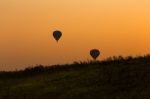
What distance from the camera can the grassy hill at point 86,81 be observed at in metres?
40.1

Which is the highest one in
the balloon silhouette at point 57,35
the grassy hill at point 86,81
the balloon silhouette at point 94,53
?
the balloon silhouette at point 57,35

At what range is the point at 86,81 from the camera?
44562 millimetres

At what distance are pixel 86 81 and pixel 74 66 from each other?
27.5ft

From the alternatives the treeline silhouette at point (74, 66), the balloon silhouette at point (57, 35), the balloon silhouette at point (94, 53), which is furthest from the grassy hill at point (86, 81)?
the balloon silhouette at point (94, 53)

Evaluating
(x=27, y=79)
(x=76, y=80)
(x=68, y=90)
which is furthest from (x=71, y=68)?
(x=68, y=90)

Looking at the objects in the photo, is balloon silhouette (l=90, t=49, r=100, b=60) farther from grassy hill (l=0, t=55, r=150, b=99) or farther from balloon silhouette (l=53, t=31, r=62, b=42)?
grassy hill (l=0, t=55, r=150, b=99)

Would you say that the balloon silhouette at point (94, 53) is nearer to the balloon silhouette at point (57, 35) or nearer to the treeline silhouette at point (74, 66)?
the balloon silhouette at point (57, 35)

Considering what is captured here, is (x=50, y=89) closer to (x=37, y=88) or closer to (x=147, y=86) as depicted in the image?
(x=37, y=88)

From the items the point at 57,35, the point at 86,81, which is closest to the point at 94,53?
the point at 57,35

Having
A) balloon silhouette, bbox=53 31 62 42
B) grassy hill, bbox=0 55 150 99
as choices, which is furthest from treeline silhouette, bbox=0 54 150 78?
balloon silhouette, bbox=53 31 62 42

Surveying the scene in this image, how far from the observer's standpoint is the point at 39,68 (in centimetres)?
5516

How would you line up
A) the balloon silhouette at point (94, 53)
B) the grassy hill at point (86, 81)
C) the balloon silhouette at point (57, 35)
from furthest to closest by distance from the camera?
the balloon silhouette at point (94, 53) < the balloon silhouette at point (57, 35) < the grassy hill at point (86, 81)

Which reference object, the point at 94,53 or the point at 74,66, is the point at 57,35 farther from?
the point at 74,66

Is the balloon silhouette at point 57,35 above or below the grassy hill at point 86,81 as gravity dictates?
above
